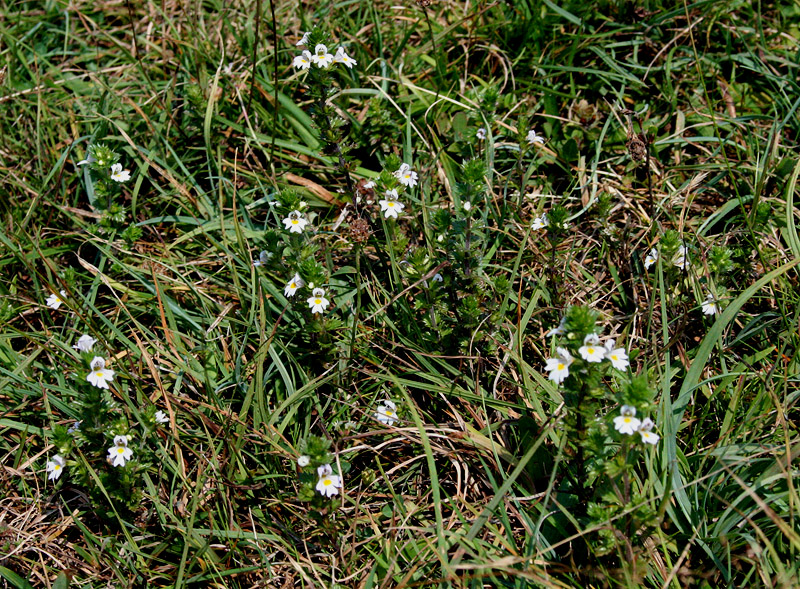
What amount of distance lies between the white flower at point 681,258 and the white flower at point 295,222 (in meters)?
2.02

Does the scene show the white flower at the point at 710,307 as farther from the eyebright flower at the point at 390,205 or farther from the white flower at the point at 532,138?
the eyebright flower at the point at 390,205

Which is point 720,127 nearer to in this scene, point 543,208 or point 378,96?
point 543,208

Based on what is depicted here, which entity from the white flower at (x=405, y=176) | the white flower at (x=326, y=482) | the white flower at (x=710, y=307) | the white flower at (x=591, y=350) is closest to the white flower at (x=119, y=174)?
the white flower at (x=405, y=176)

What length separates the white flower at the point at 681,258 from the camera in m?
3.87

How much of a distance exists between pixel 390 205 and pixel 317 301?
673mm

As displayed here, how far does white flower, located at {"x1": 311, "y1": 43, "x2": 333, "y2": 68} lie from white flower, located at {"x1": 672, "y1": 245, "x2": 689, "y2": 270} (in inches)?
85.1

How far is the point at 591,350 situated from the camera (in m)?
2.73

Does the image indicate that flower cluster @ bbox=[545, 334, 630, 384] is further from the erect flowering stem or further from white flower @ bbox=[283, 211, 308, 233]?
the erect flowering stem

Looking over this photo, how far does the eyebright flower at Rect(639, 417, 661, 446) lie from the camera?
2693 millimetres

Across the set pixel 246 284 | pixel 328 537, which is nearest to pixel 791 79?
pixel 246 284

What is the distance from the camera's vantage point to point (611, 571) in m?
3.00

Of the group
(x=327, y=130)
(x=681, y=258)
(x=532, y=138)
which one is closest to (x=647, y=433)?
(x=681, y=258)

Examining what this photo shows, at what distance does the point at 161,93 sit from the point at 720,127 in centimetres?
383

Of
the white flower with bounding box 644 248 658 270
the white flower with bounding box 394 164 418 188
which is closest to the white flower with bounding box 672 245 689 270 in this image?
the white flower with bounding box 644 248 658 270
